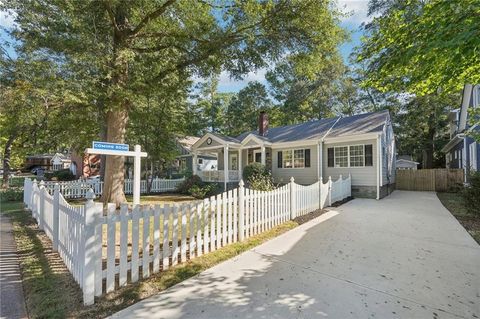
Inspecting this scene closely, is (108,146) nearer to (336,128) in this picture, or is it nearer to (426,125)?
(336,128)

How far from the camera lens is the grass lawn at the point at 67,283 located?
3.01 m

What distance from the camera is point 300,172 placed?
1648cm

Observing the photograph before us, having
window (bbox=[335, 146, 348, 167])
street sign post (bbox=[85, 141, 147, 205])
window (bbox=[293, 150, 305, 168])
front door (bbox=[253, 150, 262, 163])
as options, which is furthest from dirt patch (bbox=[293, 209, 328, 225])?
front door (bbox=[253, 150, 262, 163])

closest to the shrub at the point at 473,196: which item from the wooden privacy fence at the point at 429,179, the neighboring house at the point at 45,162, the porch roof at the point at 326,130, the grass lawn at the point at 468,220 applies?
the grass lawn at the point at 468,220

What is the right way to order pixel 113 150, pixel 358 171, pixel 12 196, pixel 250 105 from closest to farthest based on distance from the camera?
pixel 113 150, pixel 12 196, pixel 358 171, pixel 250 105

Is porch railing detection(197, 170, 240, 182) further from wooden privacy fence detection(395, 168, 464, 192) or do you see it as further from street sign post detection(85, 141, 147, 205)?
wooden privacy fence detection(395, 168, 464, 192)

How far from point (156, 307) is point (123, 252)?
0.87 m

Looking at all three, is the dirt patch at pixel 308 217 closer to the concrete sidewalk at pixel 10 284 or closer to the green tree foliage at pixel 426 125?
the concrete sidewalk at pixel 10 284

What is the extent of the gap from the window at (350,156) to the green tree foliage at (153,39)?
6.41 m

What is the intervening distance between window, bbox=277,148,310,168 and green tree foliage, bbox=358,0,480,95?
33.5 ft

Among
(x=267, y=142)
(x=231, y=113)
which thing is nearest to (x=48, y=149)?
(x=267, y=142)

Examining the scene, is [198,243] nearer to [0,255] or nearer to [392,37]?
[0,255]

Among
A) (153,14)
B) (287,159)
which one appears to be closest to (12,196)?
(153,14)

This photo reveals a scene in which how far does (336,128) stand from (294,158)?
122 inches
